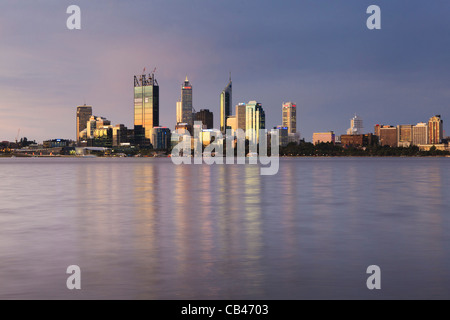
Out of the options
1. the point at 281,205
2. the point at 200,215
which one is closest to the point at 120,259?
the point at 200,215

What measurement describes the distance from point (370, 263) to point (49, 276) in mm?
12319

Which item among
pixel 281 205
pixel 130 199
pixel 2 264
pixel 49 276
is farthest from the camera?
pixel 130 199

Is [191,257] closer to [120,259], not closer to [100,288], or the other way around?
[120,259]

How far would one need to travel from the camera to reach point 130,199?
53906 mm

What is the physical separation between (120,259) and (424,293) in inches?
469

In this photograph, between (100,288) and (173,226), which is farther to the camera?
(173,226)

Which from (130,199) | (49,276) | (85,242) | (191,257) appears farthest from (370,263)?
(130,199)

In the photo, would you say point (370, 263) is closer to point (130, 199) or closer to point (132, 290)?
point (132, 290)

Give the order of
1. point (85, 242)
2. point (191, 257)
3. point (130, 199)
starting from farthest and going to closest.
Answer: point (130, 199), point (85, 242), point (191, 257)

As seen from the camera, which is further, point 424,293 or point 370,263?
point 370,263

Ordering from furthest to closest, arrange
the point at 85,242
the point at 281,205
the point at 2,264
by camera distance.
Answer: the point at 281,205, the point at 85,242, the point at 2,264

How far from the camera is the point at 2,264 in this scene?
20.6 meters

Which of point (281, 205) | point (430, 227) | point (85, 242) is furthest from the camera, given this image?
point (281, 205)

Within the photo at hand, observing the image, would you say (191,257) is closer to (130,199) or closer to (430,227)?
(430,227)
